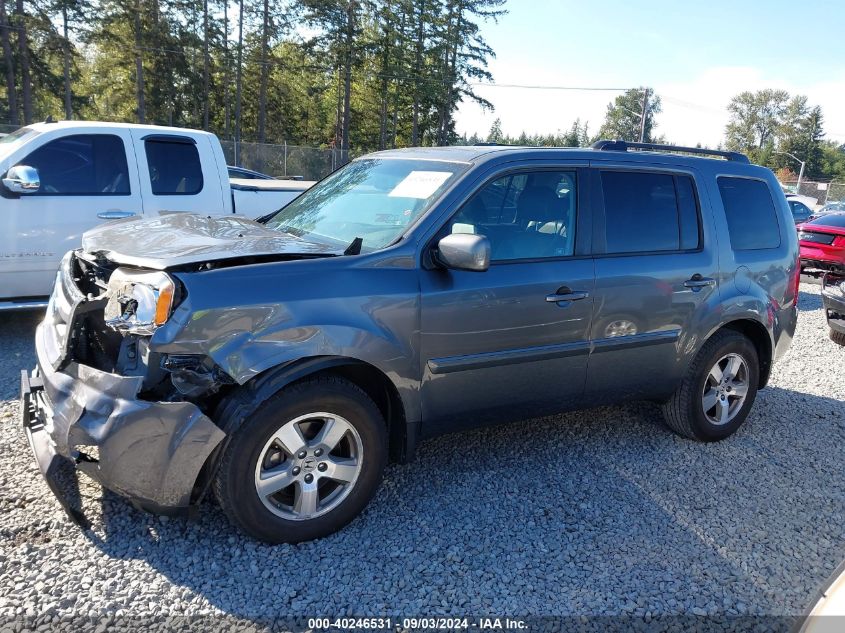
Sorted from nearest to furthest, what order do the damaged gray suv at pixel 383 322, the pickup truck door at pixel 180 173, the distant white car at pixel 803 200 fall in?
the damaged gray suv at pixel 383 322 < the pickup truck door at pixel 180 173 < the distant white car at pixel 803 200

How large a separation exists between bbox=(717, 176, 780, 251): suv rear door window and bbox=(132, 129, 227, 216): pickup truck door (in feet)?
15.5

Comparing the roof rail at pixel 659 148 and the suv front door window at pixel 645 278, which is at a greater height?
the roof rail at pixel 659 148

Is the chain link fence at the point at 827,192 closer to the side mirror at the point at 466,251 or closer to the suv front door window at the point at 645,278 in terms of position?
the suv front door window at the point at 645,278

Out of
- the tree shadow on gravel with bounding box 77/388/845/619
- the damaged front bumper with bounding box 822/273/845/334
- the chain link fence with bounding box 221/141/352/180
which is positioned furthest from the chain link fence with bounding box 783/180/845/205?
the tree shadow on gravel with bounding box 77/388/845/619

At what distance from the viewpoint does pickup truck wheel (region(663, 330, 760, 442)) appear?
4.36 meters

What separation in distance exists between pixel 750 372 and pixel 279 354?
3.53 meters

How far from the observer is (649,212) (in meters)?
4.05

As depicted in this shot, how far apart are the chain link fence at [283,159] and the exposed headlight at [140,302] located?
2480 centimetres

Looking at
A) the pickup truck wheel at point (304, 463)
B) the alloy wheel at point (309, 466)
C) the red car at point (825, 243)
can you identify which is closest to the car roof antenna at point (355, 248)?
the pickup truck wheel at point (304, 463)

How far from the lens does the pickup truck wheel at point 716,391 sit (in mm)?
4363

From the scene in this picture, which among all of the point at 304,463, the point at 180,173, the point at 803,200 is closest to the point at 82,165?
the point at 180,173

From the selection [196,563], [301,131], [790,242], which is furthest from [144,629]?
[301,131]

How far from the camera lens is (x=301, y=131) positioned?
5091 cm

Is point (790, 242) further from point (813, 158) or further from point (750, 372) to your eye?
point (813, 158)
